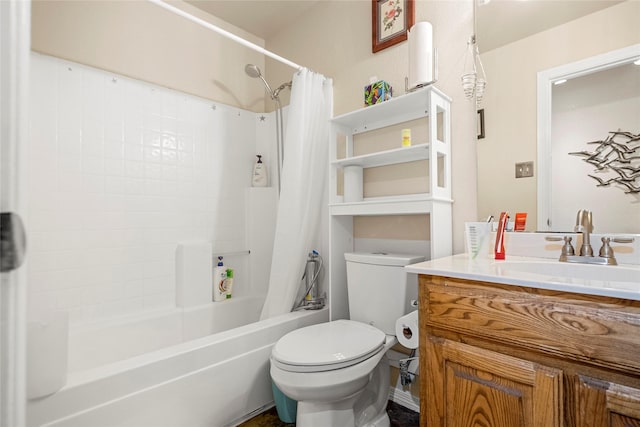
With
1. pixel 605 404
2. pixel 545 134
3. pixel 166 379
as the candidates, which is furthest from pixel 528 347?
pixel 166 379

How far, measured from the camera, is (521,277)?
0.88m

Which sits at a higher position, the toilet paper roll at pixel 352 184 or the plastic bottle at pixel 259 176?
the plastic bottle at pixel 259 176

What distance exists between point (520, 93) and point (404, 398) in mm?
1528

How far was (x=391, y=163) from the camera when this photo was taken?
1.81 m

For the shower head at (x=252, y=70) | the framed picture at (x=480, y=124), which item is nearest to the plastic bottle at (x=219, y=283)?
the shower head at (x=252, y=70)

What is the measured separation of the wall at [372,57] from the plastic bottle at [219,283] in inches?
38.8

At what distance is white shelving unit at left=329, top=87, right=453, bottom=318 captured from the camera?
1.46m

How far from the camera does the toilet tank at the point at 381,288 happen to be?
151 centimetres

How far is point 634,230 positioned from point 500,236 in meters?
0.40

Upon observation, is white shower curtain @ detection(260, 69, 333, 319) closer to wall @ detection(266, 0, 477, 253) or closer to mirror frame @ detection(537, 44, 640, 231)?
wall @ detection(266, 0, 477, 253)

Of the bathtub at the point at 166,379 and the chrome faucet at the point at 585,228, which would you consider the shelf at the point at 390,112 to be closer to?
the chrome faucet at the point at 585,228

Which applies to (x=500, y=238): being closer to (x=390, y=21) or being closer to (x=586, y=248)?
(x=586, y=248)

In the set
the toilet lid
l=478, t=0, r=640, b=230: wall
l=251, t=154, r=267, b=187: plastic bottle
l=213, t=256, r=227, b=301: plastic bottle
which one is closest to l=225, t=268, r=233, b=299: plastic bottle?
l=213, t=256, r=227, b=301: plastic bottle

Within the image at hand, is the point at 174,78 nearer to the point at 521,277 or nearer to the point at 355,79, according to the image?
the point at 355,79
